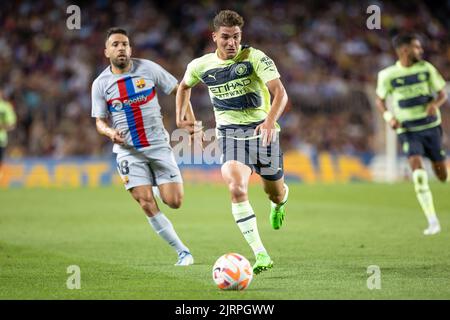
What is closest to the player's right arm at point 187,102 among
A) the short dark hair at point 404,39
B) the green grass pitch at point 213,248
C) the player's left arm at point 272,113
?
the player's left arm at point 272,113

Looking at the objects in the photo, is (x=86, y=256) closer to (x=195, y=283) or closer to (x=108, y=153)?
(x=195, y=283)

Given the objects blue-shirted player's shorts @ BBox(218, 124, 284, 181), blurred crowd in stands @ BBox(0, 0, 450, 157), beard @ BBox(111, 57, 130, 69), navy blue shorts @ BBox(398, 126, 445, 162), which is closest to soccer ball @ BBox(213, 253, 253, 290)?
blue-shirted player's shorts @ BBox(218, 124, 284, 181)

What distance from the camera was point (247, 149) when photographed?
29.1ft

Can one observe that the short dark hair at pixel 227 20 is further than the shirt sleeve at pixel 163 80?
No

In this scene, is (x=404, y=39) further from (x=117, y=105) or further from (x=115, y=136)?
(x=115, y=136)

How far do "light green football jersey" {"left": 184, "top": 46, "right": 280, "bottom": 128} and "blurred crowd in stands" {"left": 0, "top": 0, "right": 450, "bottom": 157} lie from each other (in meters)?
15.5

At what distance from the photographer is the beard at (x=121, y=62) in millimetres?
9297

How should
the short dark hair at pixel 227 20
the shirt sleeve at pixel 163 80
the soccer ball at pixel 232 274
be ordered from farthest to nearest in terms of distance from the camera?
1. the shirt sleeve at pixel 163 80
2. the short dark hair at pixel 227 20
3. the soccer ball at pixel 232 274

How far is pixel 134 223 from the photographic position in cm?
1472

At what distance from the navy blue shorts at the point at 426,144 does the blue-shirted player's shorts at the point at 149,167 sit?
4.77m

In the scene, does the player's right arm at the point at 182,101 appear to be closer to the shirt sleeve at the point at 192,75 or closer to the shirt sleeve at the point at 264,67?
the shirt sleeve at the point at 192,75

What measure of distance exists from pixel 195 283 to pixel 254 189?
1568 centimetres

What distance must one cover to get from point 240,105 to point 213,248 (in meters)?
2.70

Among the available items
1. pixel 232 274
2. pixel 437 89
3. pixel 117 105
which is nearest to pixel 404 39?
pixel 437 89
